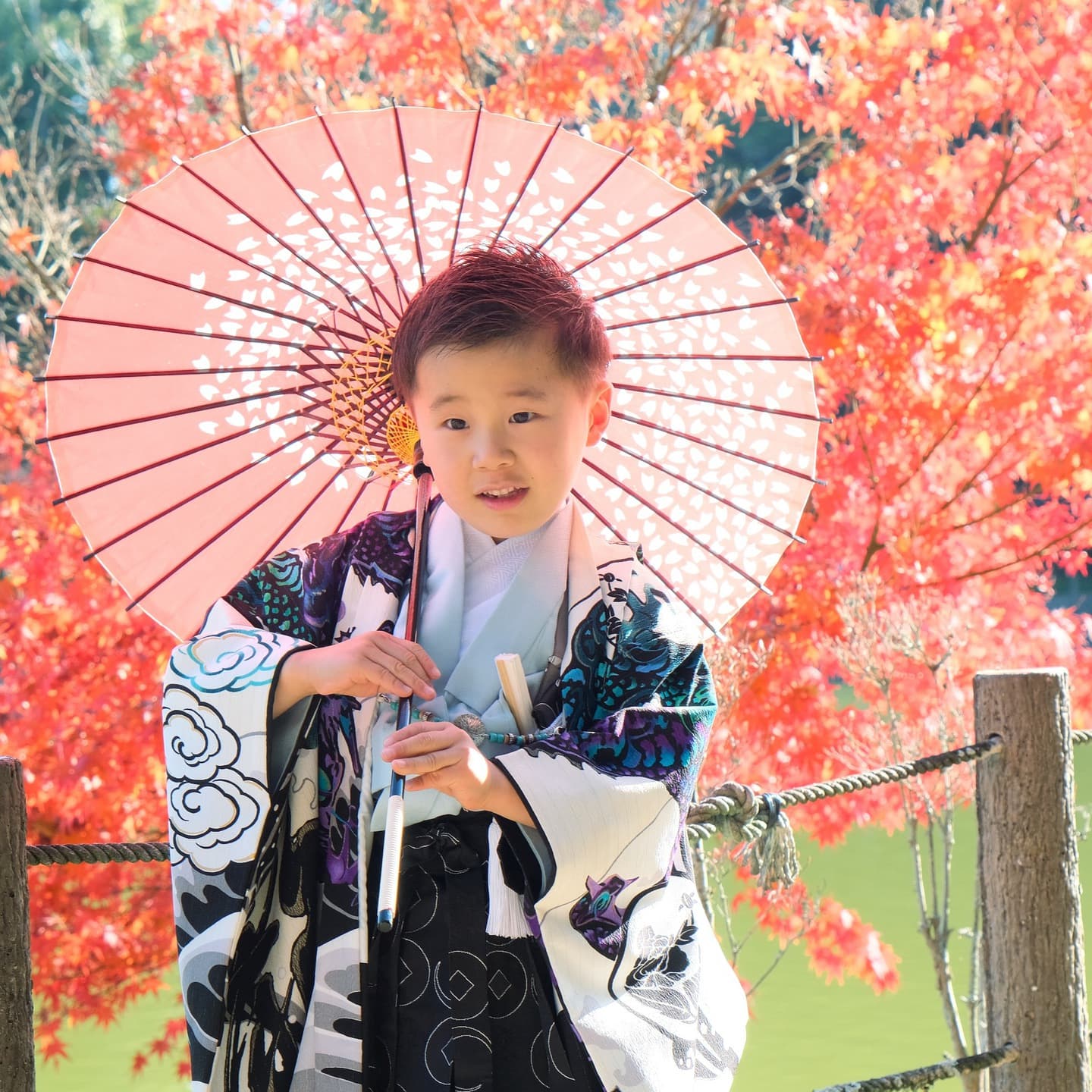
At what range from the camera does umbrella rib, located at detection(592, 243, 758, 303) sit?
159 centimetres

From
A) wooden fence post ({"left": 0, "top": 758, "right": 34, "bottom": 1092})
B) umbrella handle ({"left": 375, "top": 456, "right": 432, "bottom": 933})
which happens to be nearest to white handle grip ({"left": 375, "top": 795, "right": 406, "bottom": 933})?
umbrella handle ({"left": 375, "top": 456, "right": 432, "bottom": 933})

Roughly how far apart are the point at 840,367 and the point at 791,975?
11.4 ft

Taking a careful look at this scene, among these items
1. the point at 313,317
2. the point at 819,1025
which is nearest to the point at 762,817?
the point at 313,317

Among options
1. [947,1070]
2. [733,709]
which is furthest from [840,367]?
[947,1070]

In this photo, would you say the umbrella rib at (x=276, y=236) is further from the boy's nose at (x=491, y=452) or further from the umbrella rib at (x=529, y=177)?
the boy's nose at (x=491, y=452)

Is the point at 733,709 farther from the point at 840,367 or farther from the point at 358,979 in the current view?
the point at 358,979

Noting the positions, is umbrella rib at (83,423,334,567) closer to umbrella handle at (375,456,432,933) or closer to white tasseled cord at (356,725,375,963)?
umbrella handle at (375,456,432,933)

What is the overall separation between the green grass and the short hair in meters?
4.07

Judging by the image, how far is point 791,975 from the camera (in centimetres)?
613

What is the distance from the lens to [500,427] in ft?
4.31

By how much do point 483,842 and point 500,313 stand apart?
53cm

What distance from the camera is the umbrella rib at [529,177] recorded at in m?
1.52

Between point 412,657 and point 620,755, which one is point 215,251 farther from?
point 620,755

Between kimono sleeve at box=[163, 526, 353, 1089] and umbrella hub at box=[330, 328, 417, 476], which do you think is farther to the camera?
umbrella hub at box=[330, 328, 417, 476]
